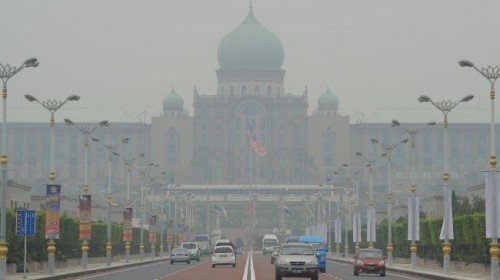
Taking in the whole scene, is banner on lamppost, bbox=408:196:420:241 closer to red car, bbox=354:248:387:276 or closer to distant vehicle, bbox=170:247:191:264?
red car, bbox=354:248:387:276

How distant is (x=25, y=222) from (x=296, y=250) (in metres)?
13.4

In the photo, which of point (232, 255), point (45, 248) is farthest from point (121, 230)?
point (45, 248)

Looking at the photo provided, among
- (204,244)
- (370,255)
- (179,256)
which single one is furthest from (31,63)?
(204,244)

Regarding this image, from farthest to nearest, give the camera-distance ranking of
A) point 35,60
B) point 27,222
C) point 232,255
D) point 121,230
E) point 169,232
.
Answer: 1. point 169,232
2. point 121,230
3. point 232,255
4. point 27,222
5. point 35,60

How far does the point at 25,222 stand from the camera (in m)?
70.6

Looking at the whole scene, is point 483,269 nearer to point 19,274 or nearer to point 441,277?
point 441,277

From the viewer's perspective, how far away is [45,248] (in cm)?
9275

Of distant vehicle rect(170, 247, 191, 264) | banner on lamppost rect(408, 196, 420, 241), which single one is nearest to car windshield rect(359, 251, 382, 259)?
banner on lamppost rect(408, 196, 420, 241)

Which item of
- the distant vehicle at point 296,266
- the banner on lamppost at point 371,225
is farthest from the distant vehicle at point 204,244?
the distant vehicle at point 296,266

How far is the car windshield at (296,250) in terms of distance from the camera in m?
68.3

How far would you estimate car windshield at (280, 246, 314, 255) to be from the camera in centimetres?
6831

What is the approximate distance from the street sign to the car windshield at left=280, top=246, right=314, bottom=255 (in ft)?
40.6

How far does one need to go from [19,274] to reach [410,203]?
30.0 metres

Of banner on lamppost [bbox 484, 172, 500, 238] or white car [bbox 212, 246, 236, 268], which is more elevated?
banner on lamppost [bbox 484, 172, 500, 238]
